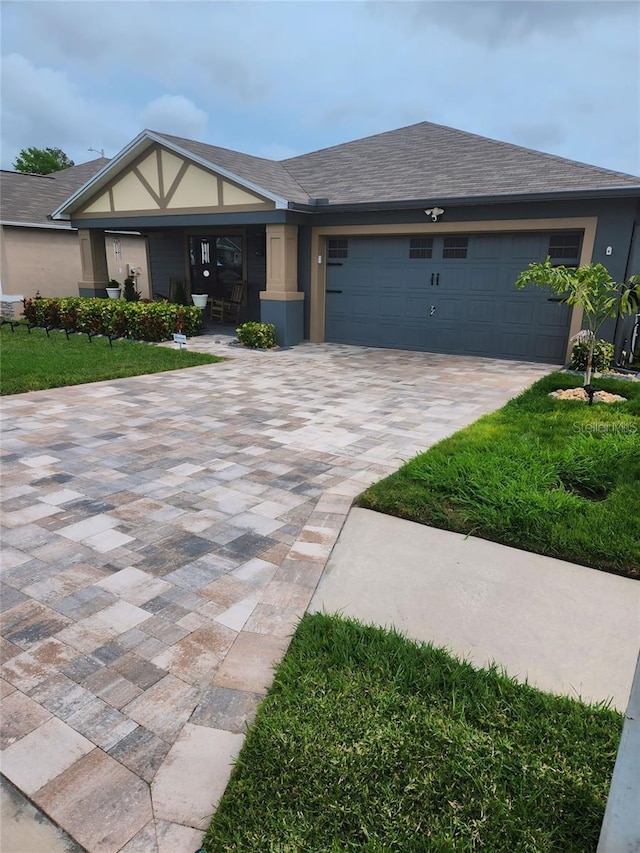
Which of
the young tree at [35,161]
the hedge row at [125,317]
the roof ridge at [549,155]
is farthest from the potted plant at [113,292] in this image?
the young tree at [35,161]

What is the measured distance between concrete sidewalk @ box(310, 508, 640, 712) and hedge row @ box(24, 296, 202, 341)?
10.4 metres

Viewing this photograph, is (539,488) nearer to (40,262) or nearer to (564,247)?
(564,247)

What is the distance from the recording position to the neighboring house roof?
16781mm

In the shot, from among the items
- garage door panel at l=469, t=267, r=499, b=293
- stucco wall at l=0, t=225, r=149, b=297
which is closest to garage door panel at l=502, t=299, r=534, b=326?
garage door panel at l=469, t=267, r=499, b=293

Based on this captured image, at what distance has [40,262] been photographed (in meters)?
17.5

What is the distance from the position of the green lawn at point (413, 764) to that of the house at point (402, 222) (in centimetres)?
920

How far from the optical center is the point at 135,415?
22.9 ft

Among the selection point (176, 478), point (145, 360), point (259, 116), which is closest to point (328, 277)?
point (145, 360)

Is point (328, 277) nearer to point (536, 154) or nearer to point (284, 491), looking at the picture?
point (536, 154)

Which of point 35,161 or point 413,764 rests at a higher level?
point 35,161

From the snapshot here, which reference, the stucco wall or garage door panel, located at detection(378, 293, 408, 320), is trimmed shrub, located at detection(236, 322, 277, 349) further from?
the stucco wall

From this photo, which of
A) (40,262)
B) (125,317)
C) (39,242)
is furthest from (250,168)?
(40,262)

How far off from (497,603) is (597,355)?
7.76 m

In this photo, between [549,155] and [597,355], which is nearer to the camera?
[597,355]
